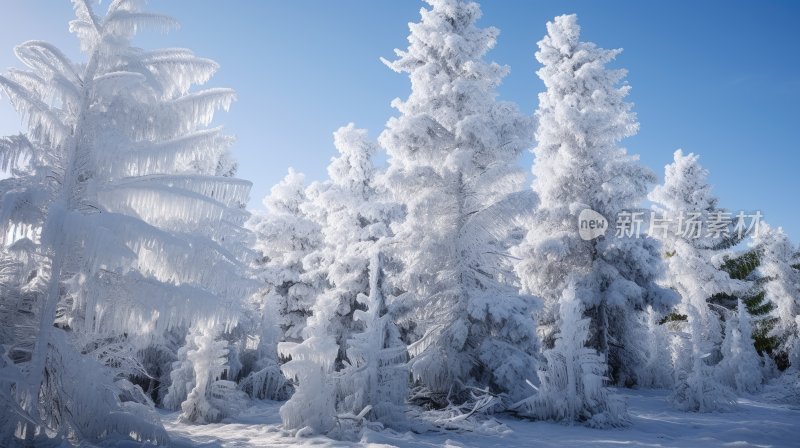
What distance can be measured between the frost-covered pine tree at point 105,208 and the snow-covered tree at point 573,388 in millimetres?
7046

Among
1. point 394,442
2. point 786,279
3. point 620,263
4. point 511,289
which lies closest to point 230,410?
point 394,442

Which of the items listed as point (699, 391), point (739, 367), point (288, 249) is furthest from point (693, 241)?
point (288, 249)

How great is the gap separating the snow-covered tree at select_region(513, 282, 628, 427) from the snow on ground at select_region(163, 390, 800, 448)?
1.16 ft

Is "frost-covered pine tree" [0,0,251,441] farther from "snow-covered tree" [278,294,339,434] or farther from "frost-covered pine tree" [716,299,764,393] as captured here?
"frost-covered pine tree" [716,299,764,393]

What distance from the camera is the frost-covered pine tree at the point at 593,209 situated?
53.6 ft

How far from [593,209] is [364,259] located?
28.1ft

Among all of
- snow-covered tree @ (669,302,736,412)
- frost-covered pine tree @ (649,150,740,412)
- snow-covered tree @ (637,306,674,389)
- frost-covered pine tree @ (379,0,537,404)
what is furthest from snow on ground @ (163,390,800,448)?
frost-covered pine tree @ (649,150,740,412)

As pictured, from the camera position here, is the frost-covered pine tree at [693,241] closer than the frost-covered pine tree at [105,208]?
No

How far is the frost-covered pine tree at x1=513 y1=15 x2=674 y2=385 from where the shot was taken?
16328mm

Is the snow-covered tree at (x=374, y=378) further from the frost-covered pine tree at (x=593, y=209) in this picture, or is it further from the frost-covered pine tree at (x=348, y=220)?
the frost-covered pine tree at (x=593, y=209)

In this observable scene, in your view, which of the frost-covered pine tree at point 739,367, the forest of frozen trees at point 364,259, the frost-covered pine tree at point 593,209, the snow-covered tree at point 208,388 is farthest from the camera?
the frost-covered pine tree at point 739,367

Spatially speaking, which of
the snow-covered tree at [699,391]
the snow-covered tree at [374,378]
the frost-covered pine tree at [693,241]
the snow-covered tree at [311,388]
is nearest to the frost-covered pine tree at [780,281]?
the frost-covered pine tree at [693,241]

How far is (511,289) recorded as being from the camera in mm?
12703

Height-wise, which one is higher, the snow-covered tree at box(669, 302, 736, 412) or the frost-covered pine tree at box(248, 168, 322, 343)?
the frost-covered pine tree at box(248, 168, 322, 343)
